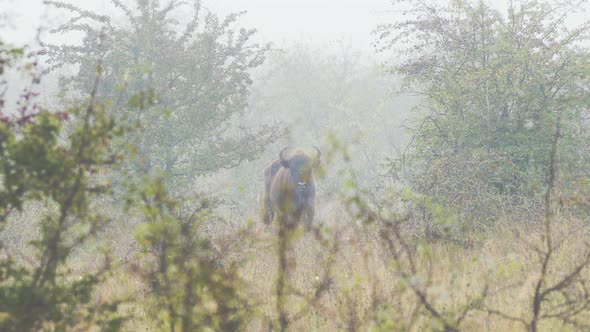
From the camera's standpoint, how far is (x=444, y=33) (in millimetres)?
10664

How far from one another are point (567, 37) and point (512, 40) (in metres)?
0.80

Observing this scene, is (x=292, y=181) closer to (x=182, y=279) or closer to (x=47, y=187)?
(x=182, y=279)

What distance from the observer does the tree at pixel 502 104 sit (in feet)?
30.0

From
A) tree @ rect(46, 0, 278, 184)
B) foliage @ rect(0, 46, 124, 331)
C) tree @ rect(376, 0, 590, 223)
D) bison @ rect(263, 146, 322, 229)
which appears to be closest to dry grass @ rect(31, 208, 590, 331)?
foliage @ rect(0, 46, 124, 331)

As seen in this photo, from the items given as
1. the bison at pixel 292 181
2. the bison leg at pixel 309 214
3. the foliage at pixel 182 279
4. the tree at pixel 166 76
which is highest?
the tree at pixel 166 76

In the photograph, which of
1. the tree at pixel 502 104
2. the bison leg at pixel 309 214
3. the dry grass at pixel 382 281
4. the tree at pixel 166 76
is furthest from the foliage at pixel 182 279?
the bison leg at pixel 309 214

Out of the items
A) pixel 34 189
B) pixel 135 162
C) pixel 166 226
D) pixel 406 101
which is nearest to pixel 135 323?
pixel 166 226

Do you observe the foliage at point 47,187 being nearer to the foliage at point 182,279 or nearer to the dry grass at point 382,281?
the foliage at point 182,279

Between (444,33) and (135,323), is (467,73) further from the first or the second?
(135,323)

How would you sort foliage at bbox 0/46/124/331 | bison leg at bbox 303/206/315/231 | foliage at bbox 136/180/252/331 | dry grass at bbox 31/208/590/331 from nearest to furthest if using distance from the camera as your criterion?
foliage at bbox 0/46/124/331 → foliage at bbox 136/180/252/331 → dry grass at bbox 31/208/590/331 → bison leg at bbox 303/206/315/231

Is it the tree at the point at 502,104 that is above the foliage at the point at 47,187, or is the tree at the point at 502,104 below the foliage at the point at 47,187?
above

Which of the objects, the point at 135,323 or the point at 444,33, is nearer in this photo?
the point at 135,323

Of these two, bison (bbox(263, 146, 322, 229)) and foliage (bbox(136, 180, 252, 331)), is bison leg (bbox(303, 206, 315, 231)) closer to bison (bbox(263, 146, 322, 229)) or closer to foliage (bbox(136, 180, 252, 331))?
bison (bbox(263, 146, 322, 229))

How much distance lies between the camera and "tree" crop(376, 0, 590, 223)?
915cm
